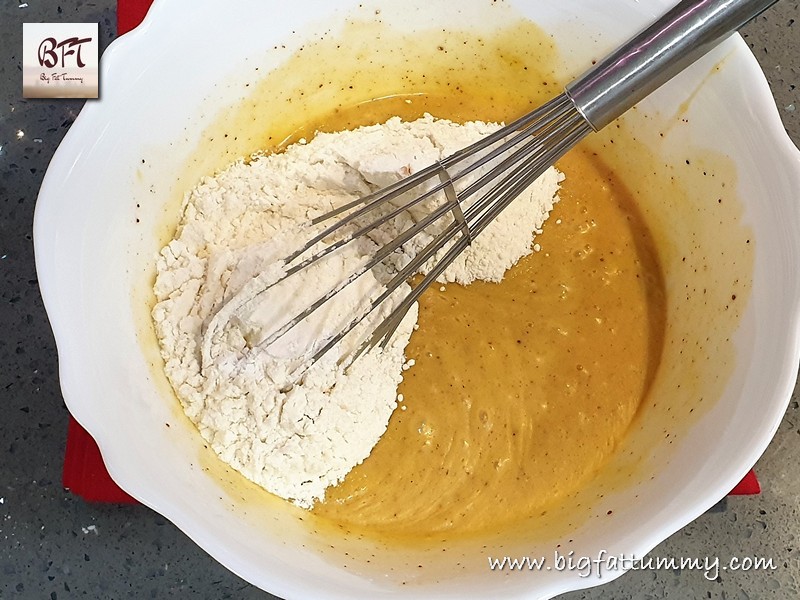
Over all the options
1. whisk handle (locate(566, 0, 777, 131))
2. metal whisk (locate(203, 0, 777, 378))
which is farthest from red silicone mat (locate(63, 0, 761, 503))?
whisk handle (locate(566, 0, 777, 131))

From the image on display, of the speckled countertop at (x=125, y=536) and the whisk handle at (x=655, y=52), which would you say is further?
the speckled countertop at (x=125, y=536)

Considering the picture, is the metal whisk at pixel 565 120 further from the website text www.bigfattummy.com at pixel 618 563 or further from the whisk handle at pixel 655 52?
the website text www.bigfattummy.com at pixel 618 563

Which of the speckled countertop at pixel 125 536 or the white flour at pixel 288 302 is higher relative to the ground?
the white flour at pixel 288 302

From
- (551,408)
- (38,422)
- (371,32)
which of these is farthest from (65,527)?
(371,32)

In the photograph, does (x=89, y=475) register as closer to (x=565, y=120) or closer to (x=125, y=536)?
(x=125, y=536)

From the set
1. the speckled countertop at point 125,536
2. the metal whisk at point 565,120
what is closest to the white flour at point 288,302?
the metal whisk at point 565,120

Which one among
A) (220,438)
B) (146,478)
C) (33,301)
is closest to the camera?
(146,478)

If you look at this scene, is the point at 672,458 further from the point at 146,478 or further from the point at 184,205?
the point at 184,205
